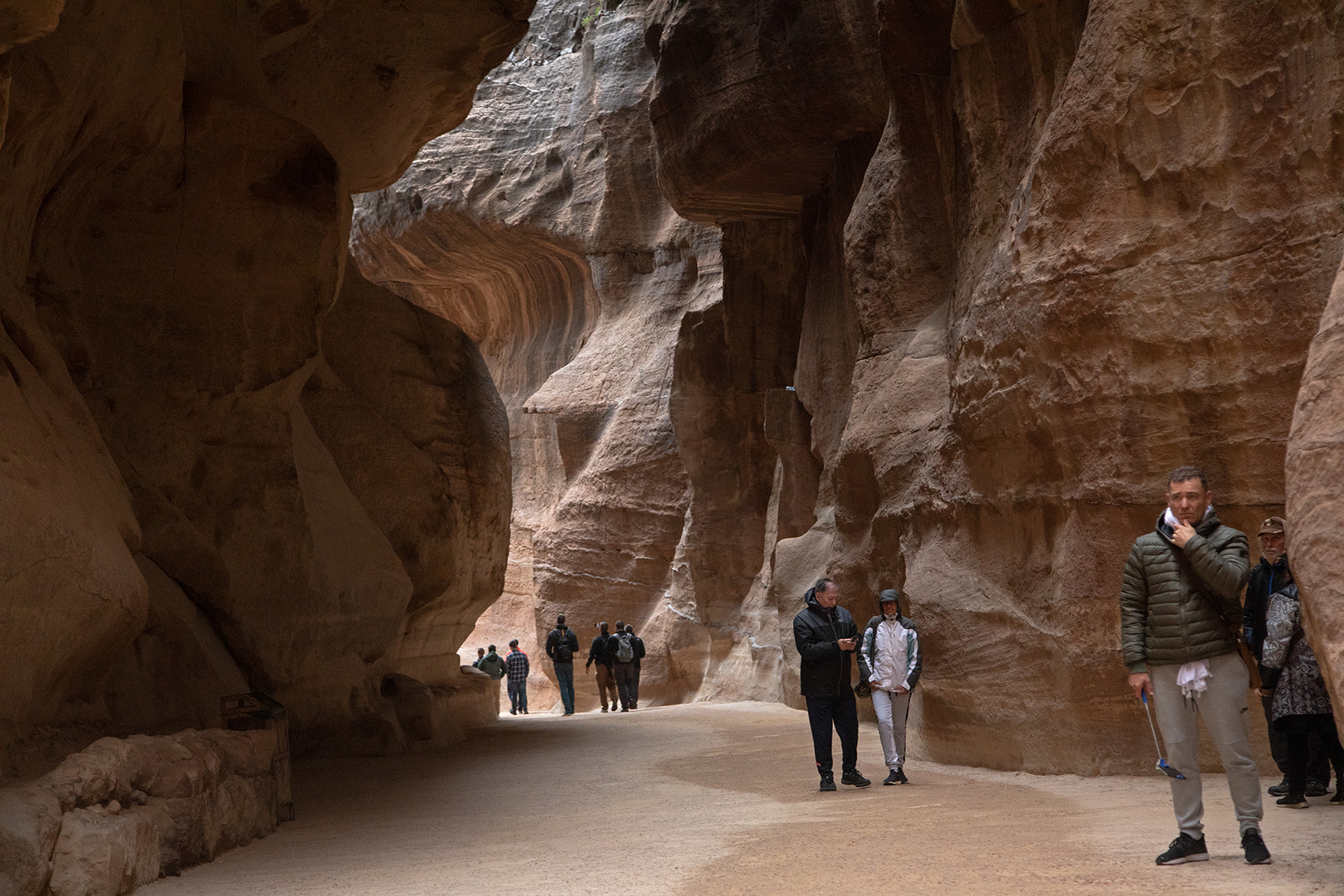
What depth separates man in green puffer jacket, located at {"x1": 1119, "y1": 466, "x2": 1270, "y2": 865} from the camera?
15.3ft

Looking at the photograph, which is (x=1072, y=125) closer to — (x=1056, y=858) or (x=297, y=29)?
(x=1056, y=858)

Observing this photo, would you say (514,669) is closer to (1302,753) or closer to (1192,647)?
(1302,753)

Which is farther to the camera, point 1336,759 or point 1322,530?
point 1336,759

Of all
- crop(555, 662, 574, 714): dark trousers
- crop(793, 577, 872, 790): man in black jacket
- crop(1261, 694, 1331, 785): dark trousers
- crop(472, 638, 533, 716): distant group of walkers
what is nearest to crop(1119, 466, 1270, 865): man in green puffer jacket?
crop(1261, 694, 1331, 785): dark trousers

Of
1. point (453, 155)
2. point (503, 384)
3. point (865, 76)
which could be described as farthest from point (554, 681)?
point (865, 76)

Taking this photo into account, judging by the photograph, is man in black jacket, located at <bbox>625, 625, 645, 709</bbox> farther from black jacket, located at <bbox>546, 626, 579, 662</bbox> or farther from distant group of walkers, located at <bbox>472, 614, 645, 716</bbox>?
black jacket, located at <bbox>546, 626, 579, 662</bbox>

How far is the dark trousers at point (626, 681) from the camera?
18.9 meters

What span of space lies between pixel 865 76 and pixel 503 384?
19.0 m

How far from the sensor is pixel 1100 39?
770 cm

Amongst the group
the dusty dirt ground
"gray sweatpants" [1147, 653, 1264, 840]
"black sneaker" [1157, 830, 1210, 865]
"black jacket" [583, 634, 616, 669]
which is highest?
"black jacket" [583, 634, 616, 669]

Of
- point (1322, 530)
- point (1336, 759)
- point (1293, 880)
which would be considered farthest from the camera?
point (1336, 759)

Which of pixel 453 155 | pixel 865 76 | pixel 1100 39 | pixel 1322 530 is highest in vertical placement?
pixel 453 155

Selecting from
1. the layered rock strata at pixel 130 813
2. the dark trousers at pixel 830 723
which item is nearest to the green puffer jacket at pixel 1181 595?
the dark trousers at pixel 830 723

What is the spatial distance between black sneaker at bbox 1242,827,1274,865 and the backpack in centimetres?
1372
